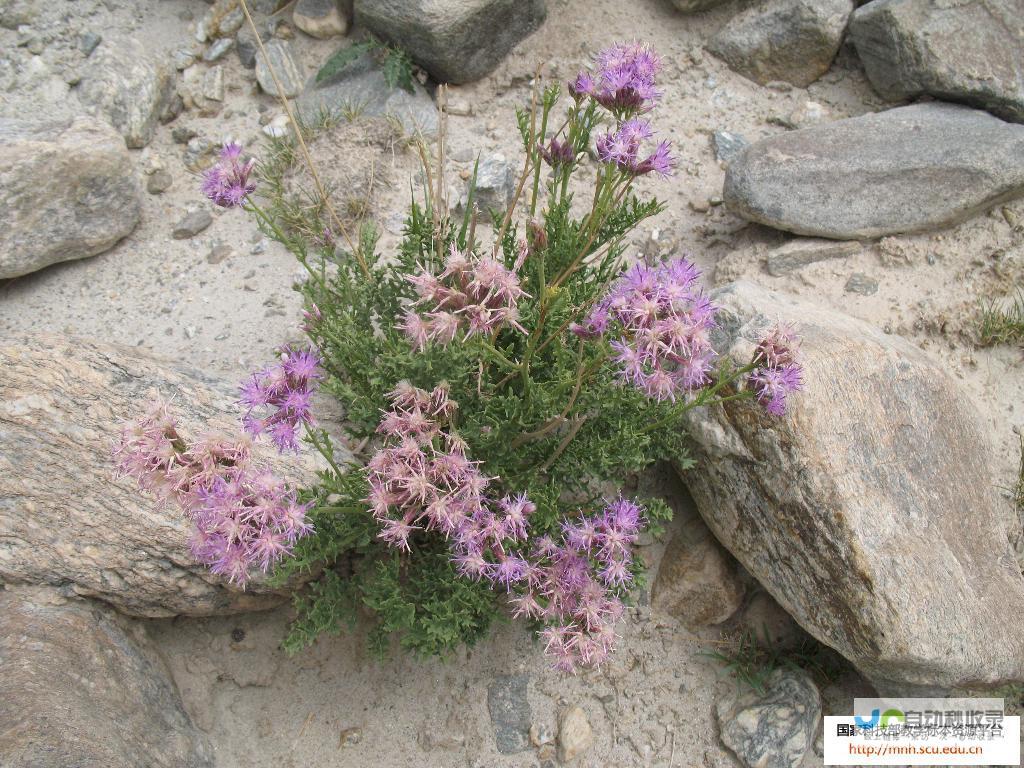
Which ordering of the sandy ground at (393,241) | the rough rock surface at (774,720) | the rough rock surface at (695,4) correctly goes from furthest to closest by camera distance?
the rough rock surface at (695,4) < the sandy ground at (393,241) < the rough rock surface at (774,720)

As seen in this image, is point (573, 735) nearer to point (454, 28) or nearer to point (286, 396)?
point (286, 396)

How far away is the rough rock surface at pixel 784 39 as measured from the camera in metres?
5.31

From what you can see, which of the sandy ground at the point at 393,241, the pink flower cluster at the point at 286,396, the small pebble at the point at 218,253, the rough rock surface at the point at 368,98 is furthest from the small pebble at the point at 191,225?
the pink flower cluster at the point at 286,396

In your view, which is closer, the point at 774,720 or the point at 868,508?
the point at 868,508

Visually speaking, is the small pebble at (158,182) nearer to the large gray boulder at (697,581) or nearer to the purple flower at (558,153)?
the purple flower at (558,153)

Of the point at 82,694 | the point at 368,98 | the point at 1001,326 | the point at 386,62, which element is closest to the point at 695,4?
the point at 386,62

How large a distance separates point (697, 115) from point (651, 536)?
307cm

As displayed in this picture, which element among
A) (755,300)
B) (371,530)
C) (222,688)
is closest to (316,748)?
(222,688)

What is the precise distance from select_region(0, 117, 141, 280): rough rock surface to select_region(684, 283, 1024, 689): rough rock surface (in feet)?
12.1

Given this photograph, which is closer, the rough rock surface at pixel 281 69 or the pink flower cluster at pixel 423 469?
the pink flower cluster at pixel 423 469

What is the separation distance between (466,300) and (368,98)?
3.51 metres

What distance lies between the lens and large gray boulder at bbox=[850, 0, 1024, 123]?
4695 millimetres

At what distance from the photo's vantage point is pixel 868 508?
11.0 feet

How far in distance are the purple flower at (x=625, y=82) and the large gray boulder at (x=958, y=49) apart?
9.04 ft
